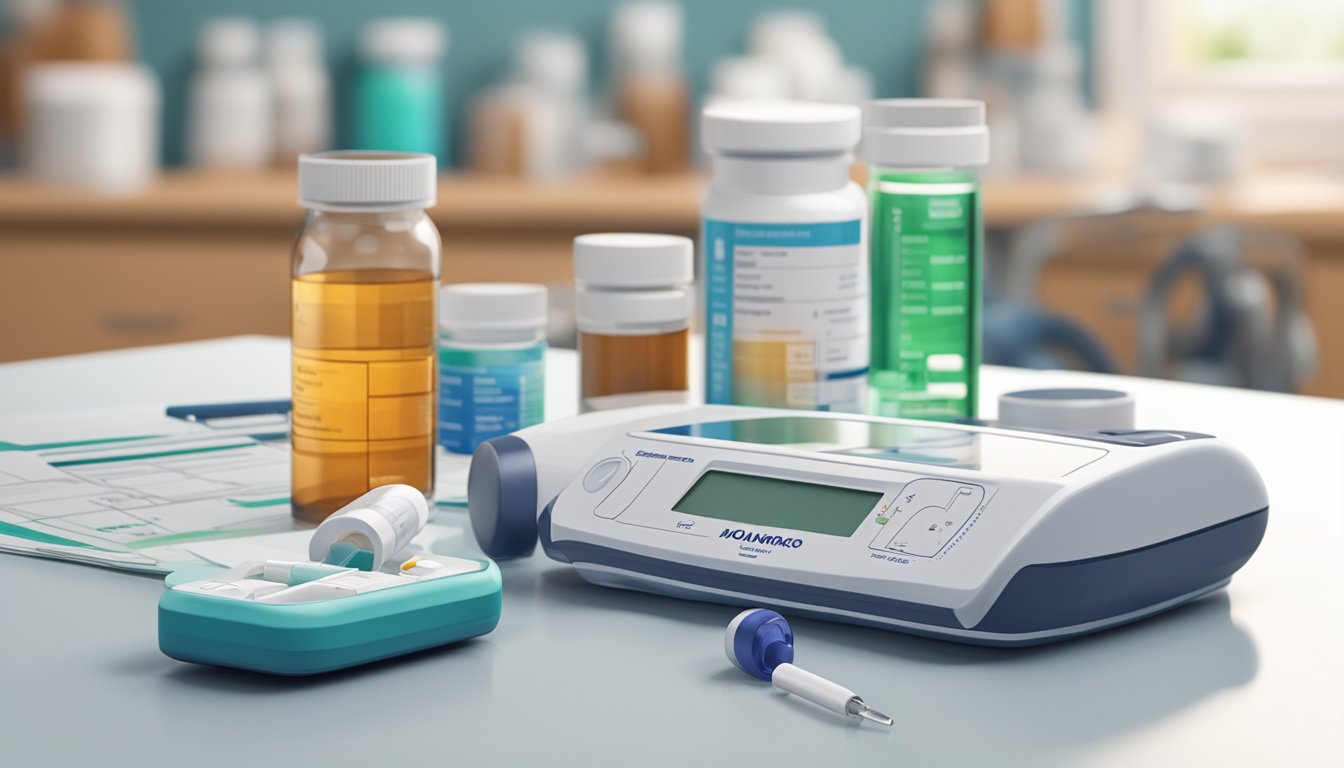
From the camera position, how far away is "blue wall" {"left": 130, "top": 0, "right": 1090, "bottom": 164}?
9.96ft

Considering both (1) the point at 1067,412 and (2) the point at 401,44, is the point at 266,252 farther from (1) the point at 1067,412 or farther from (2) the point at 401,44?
(1) the point at 1067,412

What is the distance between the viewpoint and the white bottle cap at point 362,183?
28.7 inches

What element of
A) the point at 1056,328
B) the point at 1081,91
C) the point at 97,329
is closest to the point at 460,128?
the point at 97,329

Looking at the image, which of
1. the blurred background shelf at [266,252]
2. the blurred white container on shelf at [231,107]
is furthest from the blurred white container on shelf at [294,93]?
the blurred background shelf at [266,252]

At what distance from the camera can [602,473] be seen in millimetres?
693

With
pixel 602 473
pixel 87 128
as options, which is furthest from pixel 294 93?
pixel 602 473

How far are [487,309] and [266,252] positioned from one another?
1.80 metres

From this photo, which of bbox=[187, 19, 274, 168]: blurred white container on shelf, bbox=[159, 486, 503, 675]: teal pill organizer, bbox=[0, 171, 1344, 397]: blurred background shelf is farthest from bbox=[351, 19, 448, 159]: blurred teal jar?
bbox=[159, 486, 503, 675]: teal pill organizer

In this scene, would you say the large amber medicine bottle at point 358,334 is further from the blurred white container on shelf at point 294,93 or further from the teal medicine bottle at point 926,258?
the blurred white container on shelf at point 294,93

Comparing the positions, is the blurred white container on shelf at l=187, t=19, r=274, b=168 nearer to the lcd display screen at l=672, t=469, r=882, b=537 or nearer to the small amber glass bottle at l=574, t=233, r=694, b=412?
the small amber glass bottle at l=574, t=233, r=694, b=412

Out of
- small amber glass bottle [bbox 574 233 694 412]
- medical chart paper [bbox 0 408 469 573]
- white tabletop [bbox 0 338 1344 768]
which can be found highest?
small amber glass bottle [bbox 574 233 694 412]

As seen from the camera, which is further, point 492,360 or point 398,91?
point 398,91

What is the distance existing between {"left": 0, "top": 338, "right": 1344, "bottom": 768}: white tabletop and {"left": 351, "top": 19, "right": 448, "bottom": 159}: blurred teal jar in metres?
2.27

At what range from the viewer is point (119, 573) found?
69cm
